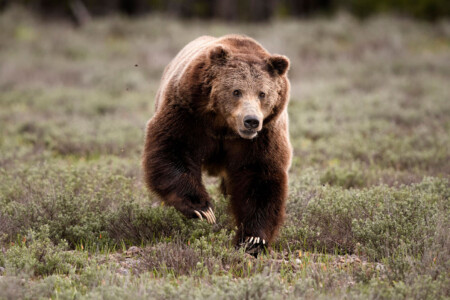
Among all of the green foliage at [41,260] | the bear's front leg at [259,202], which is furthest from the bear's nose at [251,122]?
the green foliage at [41,260]

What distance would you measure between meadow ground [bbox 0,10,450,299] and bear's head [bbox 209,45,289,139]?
101 cm

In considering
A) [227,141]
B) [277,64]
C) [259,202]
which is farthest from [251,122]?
[259,202]

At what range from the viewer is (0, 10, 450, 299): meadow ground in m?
3.65

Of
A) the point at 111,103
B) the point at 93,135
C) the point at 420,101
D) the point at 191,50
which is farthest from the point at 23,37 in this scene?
the point at 191,50

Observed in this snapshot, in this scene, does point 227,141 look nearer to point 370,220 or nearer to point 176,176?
point 176,176

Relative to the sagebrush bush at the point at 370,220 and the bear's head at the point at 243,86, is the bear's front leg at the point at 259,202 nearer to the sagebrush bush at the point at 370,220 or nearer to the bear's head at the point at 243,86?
the sagebrush bush at the point at 370,220

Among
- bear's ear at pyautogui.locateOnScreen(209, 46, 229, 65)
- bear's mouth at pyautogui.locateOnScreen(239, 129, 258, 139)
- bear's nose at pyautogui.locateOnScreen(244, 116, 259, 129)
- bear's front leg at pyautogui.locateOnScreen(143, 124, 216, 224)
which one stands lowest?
bear's front leg at pyautogui.locateOnScreen(143, 124, 216, 224)

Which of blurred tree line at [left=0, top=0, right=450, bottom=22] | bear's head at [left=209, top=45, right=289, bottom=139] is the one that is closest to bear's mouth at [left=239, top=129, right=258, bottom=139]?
bear's head at [left=209, top=45, right=289, bottom=139]

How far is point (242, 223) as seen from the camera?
469cm

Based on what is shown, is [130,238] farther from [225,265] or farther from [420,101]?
[420,101]

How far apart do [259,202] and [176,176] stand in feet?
2.52

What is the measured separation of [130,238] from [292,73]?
10699 mm

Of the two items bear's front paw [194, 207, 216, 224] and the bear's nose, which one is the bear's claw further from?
the bear's nose

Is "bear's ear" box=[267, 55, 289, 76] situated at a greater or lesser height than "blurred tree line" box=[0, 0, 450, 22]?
greater
